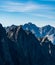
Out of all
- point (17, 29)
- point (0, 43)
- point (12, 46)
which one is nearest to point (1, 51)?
point (0, 43)

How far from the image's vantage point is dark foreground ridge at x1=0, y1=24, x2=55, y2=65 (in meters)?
123

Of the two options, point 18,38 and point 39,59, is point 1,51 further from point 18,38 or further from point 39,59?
point 39,59

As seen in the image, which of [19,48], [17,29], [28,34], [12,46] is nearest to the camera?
[12,46]

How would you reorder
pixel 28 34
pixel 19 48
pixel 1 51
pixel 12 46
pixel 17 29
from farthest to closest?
1. pixel 28 34
2. pixel 17 29
3. pixel 19 48
4. pixel 12 46
5. pixel 1 51

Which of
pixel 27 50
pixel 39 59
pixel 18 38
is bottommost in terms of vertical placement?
pixel 39 59

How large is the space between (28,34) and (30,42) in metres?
6.29

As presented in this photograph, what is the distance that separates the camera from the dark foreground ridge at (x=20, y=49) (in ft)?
405

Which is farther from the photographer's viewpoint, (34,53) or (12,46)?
(34,53)

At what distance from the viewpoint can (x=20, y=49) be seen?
148750mm

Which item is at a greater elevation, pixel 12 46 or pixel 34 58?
pixel 12 46

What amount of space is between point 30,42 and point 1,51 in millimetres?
55393

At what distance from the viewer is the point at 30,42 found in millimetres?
173125

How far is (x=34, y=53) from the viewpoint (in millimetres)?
174750

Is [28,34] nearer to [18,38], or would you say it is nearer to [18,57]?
[18,38]
